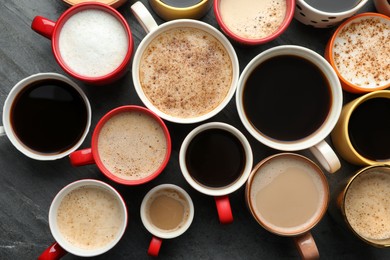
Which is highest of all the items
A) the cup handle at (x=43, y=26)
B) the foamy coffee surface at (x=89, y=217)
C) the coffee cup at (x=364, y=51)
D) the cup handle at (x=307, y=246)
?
the cup handle at (x=43, y=26)

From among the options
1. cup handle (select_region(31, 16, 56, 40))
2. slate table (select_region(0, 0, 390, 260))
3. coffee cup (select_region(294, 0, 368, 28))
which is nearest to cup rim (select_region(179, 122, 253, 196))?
slate table (select_region(0, 0, 390, 260))

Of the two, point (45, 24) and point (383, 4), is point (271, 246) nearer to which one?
point (383, 4)

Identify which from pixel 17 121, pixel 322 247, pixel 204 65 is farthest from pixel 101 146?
pixel 322 247

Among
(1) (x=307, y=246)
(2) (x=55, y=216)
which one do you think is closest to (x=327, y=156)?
(1) (x=307, y=246)

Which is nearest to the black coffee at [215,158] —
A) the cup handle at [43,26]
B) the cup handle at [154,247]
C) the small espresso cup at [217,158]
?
the small espresso cup at [217,158]

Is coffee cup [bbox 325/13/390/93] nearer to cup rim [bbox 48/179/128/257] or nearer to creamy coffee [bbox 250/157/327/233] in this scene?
creamy coffee [bbox 250/157/327/233]

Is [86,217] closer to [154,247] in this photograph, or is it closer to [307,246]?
[154,247]

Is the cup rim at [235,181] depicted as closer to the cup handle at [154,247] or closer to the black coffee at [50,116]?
the cup handle at [154,247]
